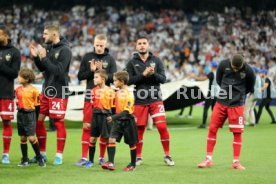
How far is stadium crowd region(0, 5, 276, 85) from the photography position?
109ft

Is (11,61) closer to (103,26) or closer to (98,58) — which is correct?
(98,58)

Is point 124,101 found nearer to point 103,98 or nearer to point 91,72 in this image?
point 103,98

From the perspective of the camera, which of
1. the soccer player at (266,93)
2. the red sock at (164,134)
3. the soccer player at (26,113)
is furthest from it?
the soccer player at (266,93)

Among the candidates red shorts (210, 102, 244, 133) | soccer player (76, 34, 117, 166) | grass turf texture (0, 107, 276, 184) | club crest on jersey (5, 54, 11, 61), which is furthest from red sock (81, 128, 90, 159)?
red shorts (210, 102, 244, 133)

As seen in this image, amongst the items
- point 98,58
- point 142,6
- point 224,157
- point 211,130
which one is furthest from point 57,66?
point 142,6

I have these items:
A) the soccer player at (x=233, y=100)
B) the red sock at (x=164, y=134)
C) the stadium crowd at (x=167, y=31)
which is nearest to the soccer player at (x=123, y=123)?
the red sock at (x=164, y=134)

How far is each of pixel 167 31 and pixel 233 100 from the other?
26.0 meters

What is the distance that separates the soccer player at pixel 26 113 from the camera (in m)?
10.0

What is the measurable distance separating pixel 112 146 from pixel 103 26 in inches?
1055

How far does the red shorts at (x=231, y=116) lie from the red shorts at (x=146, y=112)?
87cm

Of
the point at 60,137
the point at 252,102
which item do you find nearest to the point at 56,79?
the point at 60,137

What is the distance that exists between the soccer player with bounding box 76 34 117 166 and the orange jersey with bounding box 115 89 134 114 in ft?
1.63

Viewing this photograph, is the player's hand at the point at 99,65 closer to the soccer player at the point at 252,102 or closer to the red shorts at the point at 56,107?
the red shorts at the point at 56,107

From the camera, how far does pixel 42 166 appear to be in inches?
394
